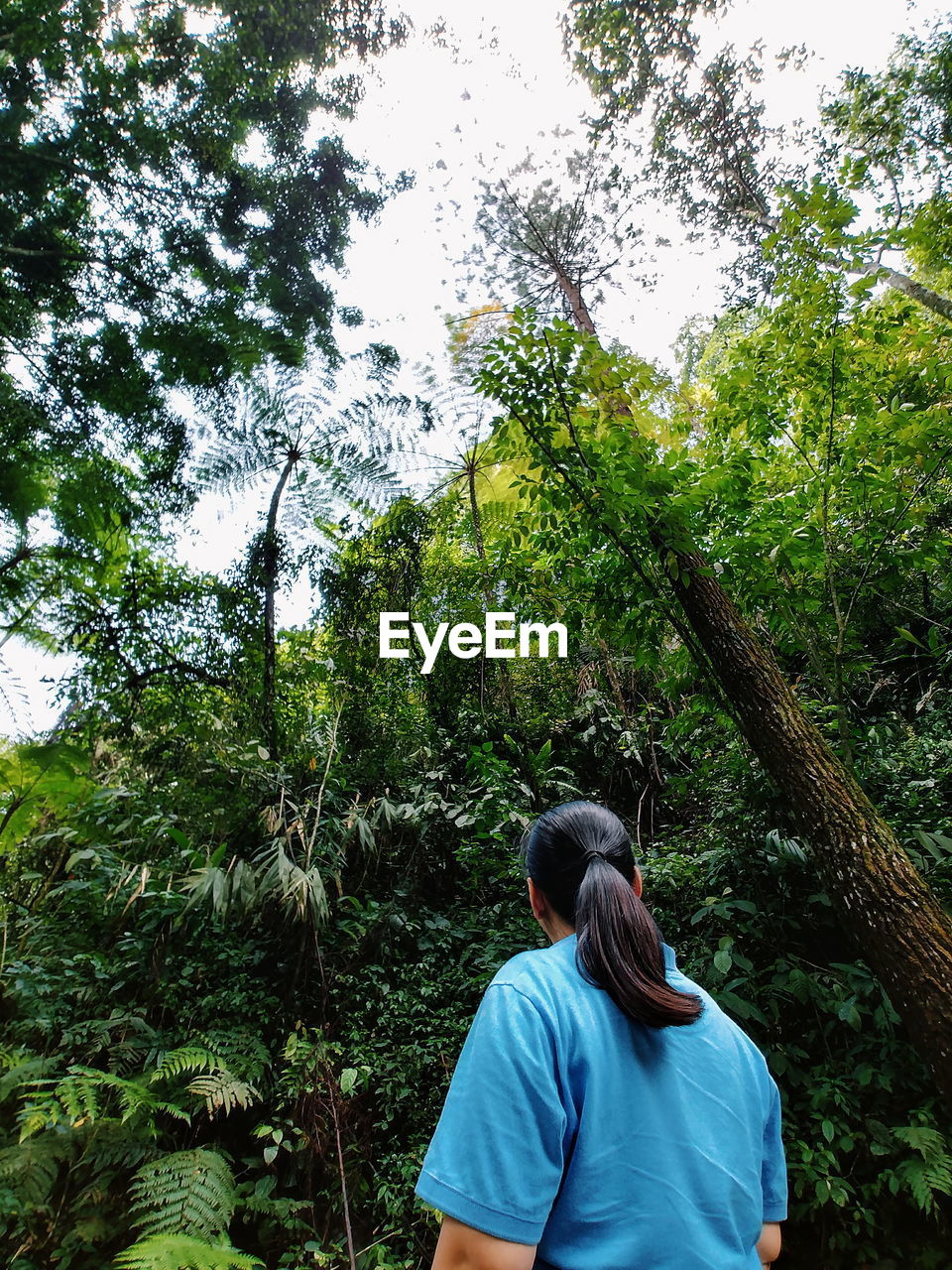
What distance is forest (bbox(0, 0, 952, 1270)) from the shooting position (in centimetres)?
187

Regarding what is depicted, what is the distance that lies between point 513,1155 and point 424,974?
10.0ft

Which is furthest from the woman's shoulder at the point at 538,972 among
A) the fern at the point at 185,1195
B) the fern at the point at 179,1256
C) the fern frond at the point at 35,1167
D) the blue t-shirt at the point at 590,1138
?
the fern frond at the point at 35,1167

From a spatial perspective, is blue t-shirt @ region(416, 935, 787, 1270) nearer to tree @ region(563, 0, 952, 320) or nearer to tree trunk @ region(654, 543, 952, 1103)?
tree trunk @ region(654, 543, 952, 1103)

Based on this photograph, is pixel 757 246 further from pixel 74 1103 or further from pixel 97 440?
pixel 74 1103

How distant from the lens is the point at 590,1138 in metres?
0.75

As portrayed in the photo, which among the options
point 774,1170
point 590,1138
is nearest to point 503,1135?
point 590,1138

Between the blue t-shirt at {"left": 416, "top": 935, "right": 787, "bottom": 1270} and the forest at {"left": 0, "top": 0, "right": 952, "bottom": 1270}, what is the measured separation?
1432mm

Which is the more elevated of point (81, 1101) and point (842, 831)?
point (842, 831)

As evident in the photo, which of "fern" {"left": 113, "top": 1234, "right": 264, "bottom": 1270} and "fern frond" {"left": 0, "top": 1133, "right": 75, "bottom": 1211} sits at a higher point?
"fern" {"left": 113, "top": 1234, "right": 264, "bottom": 1270}

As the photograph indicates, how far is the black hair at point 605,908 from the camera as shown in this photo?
→ 0.83 m

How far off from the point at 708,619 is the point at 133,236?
2.70 meters

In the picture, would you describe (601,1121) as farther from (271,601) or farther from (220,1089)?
(271,601)

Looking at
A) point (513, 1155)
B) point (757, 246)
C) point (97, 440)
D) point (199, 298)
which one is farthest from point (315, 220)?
point (757, 246)

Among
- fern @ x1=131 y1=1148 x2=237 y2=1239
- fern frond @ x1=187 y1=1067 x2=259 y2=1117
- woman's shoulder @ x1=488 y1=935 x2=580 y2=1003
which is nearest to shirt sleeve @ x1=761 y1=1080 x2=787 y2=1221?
woman's shoulder @ x1=488 y1=935 x2=580 y2=1003
